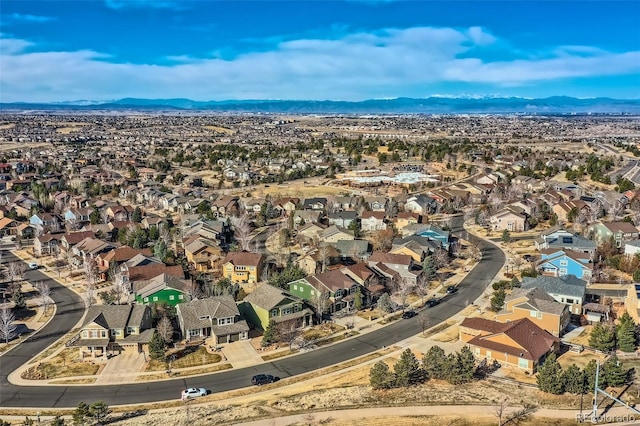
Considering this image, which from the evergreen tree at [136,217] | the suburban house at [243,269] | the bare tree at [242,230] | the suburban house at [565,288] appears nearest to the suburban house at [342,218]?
the bare tree at [242,230]

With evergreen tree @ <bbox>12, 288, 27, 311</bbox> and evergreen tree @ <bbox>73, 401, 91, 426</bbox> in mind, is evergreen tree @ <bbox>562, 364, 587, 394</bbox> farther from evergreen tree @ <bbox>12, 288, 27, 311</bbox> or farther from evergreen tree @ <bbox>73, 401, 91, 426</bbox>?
evergreen tree @ <bbox>12, 288, 27, 311</bbox>

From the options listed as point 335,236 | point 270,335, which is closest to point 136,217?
point 335,236

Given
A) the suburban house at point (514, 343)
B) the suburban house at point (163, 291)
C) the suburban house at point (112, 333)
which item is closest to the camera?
the suburban house at point (514, 343)

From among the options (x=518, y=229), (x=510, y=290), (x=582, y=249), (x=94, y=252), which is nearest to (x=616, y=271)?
(x=582, y=249)

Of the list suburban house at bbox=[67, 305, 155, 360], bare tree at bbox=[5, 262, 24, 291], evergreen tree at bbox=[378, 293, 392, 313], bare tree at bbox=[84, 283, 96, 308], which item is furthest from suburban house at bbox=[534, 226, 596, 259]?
bare tree at bbox=[5, 262, 24, 291]


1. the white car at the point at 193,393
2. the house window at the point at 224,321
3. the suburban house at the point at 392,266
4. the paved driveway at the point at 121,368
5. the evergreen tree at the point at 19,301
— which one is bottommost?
the paved driveway at the point at 121,368

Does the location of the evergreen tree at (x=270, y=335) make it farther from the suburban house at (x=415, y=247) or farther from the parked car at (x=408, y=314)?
the suburban house at (x=415, y=247)
